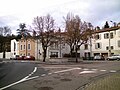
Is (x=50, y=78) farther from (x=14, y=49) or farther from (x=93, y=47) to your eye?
(x=14, y=49)

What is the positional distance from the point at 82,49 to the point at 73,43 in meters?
32.5

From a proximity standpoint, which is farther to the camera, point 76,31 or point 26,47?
point 26,47

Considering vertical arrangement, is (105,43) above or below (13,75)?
Result: above

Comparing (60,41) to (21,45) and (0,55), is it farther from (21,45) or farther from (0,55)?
(0,55)

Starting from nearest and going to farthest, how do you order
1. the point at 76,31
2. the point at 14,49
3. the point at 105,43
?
the point at 76,31 → the point at 105,43 → the point at 14,49

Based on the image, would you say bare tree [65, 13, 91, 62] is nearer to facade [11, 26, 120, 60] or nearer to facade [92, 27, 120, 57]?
facade [11, 26, 120, 60]

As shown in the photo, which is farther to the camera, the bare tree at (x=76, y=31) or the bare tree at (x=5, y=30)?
the bare tree at (x=5, y=30)

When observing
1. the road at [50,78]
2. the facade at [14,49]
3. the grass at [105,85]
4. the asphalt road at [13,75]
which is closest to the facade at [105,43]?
the facade at [14,49]

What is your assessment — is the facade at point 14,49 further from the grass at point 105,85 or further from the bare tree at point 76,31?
the grass at point 105,85

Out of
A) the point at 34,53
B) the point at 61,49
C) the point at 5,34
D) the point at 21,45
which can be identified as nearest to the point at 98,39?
the point at 61,49

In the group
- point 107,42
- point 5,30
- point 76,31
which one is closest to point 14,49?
point 5,30

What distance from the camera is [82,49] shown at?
82500 mm

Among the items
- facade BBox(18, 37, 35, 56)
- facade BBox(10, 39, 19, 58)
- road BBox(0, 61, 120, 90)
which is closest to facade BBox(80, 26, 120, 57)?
facade BBox(18, 37, 35, 56)

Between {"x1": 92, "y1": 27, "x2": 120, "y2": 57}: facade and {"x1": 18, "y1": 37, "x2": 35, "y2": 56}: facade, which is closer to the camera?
{"x1": 92, "y1": 27, "x2": 120, "y2": 57}: facade
